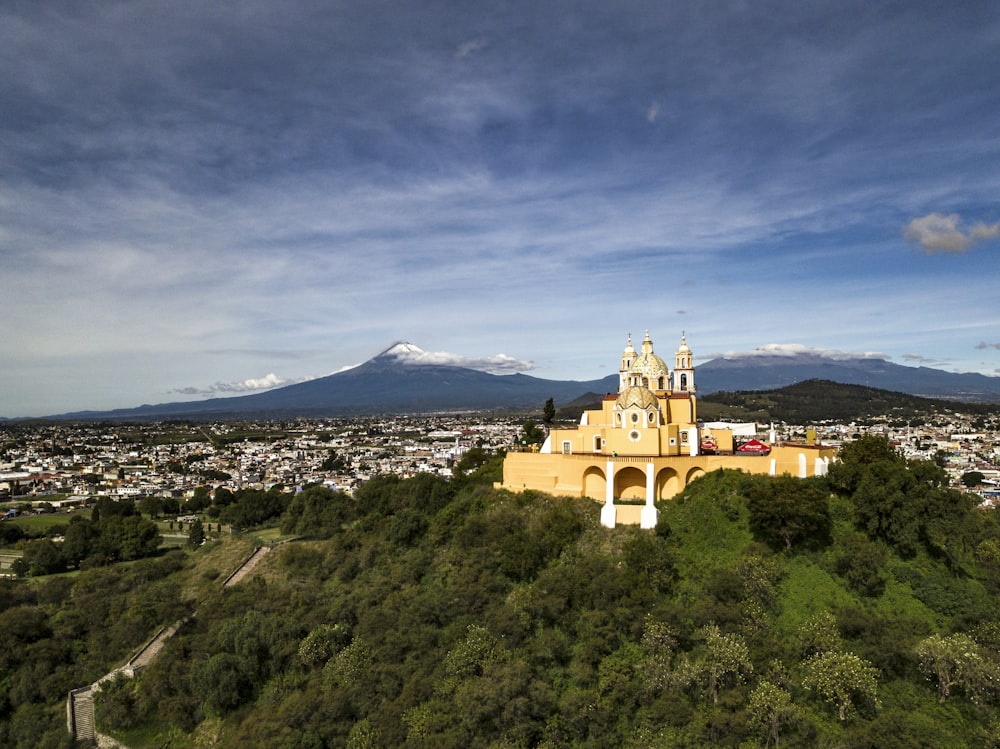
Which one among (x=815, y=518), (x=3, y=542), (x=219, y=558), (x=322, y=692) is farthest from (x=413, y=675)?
(x=3, y=542)

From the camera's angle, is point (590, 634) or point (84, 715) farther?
point (84, 715)

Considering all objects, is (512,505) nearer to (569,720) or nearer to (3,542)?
(569,720)

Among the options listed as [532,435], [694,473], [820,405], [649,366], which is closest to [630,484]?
[694,473]

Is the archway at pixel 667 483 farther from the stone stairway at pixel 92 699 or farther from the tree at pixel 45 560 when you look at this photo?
the tree at pixel 45 560

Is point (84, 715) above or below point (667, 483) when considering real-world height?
below

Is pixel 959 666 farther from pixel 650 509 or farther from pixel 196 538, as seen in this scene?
pixel 196 538

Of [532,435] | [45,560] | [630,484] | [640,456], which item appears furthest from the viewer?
[532,435]
